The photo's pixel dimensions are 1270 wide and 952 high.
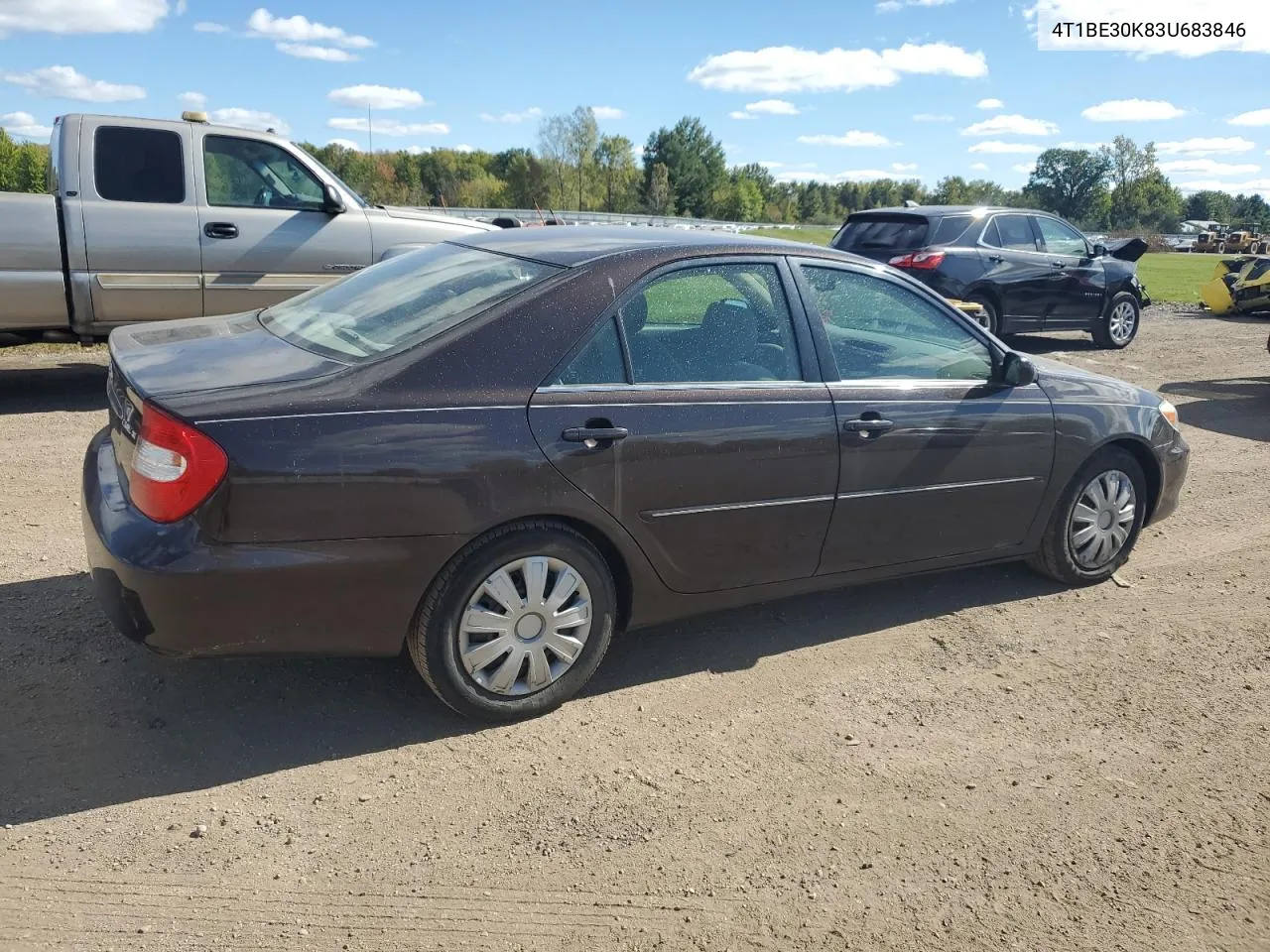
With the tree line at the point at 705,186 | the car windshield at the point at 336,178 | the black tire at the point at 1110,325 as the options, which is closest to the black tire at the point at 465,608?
the car windshield at the point at 336,178

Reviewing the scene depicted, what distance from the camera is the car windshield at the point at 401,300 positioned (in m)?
3.64

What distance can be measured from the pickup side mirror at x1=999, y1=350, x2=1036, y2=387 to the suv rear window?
786 cm

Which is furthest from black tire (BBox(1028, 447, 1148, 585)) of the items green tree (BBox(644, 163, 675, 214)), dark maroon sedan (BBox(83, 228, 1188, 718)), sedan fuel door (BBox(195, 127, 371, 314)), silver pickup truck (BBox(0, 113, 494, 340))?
green tree (BBox(644, 163, 675, 214))

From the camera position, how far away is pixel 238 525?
3102 mm

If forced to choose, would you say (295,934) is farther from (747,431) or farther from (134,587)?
(747,431)

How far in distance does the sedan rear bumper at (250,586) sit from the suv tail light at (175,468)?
0.17 feet

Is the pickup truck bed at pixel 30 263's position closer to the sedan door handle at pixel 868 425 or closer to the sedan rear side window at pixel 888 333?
the sedan rear side window at pixel 888 333

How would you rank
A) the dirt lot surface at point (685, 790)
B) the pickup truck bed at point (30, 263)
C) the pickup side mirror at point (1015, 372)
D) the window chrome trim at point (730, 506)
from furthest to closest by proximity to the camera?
1. the pickup truck bed at point (30, 263)
2. the pickup side mirror at point (1015, 372)
3. the window chrome trim at point (730, 506)
4. the dirt lot surface at point (685, 790)

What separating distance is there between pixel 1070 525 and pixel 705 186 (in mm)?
112537

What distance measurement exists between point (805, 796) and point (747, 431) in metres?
1.30

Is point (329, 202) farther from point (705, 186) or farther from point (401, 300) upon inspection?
point (705, 186)

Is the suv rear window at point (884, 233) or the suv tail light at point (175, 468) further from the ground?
the suv rear window at point (884, 233)

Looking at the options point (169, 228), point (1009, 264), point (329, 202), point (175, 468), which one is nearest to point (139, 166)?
point (169, 228)

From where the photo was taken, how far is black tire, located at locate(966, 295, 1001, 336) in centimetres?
1246
